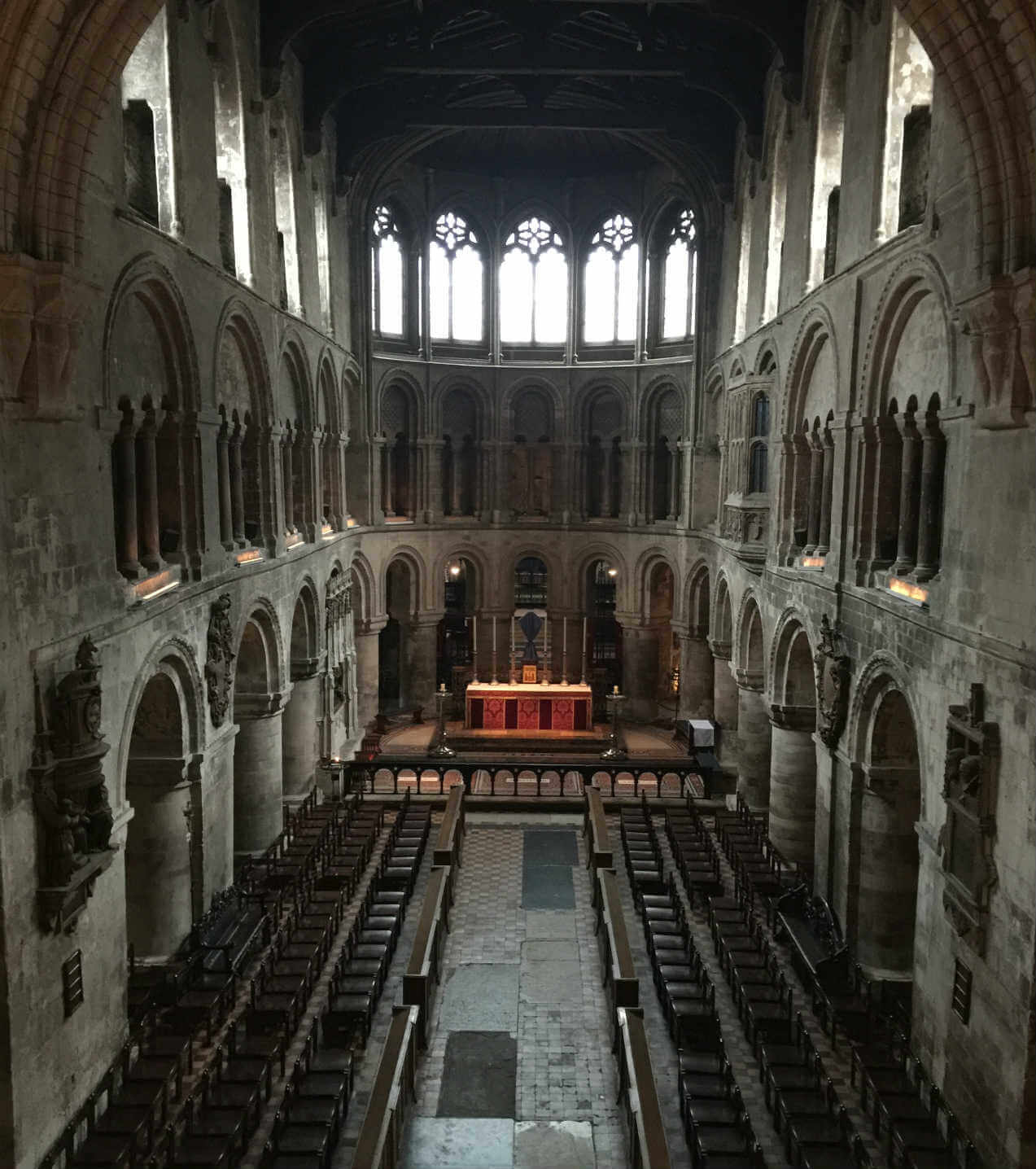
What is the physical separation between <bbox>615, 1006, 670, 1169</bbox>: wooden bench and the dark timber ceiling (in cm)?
1732

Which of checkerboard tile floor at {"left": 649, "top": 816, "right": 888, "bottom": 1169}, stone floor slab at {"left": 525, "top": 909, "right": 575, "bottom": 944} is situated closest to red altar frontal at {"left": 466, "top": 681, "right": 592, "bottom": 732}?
stone floor slab at {"left": 525, "top": 909, "right": 575, "bottom": 944}

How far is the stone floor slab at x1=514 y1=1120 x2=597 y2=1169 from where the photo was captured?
11391mm

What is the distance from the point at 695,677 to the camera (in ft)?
104

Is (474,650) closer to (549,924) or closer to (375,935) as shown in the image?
(549,924)

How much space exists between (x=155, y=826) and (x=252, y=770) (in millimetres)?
4980

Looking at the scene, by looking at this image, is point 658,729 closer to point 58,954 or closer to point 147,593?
point 147,593

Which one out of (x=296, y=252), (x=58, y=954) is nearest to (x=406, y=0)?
(x=296, y=252)

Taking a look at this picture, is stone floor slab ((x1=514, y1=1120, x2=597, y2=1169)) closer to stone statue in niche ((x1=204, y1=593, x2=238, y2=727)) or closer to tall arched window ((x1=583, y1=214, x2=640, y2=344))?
stone statue in niche ((x1=204, y1=593, x2=238, y2=727))

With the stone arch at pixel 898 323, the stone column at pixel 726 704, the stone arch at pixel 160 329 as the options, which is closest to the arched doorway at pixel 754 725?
the stone column at pixel 726 704

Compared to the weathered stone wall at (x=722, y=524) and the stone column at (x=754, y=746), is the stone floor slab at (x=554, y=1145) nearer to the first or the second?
the weathered stone wall at (x=722, y=524)

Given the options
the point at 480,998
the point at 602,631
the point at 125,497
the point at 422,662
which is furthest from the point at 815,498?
the point at 422,662

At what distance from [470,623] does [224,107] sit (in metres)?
20.3

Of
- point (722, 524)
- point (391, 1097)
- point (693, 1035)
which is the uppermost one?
point (722, 524)

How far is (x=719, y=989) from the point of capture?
617 inches
